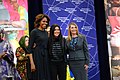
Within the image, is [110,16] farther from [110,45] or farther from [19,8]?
[19,8]

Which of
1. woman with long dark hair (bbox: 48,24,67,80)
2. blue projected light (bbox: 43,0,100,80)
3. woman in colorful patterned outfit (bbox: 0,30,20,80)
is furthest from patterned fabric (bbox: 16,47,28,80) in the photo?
blue projected light (bbox: 43,0,100,80)

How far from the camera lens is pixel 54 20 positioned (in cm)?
690

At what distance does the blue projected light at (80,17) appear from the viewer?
693 centimetres

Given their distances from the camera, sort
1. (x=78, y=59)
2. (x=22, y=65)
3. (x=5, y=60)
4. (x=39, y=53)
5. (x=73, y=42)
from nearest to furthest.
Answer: (x=39, y=53), (x=5, y=60), (x=78, y=59), (x=73, y=42), (x=22, y=65)

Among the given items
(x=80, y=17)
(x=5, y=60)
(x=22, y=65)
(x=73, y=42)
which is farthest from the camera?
(x=80, y=17)

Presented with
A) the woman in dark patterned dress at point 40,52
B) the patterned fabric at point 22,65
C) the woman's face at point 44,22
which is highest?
the woman's face at point 44,22

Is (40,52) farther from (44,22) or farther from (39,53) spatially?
(44,22)

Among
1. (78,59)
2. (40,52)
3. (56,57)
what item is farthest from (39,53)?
(78,59)

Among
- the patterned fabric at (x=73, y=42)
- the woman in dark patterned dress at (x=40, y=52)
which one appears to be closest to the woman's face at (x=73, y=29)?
the patterned fabric at (x=73, y=42)

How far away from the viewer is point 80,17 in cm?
716

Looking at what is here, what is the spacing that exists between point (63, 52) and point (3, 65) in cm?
98

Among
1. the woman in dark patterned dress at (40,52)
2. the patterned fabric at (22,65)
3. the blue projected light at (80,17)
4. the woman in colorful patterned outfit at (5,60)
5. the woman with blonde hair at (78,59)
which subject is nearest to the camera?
the woman in dark patterned dress at (40,52)

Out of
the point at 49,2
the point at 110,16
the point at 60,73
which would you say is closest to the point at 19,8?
the point at 49,2

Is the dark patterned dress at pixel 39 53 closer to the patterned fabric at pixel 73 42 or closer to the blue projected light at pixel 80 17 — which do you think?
the patterned fabric at pixel 73 42
